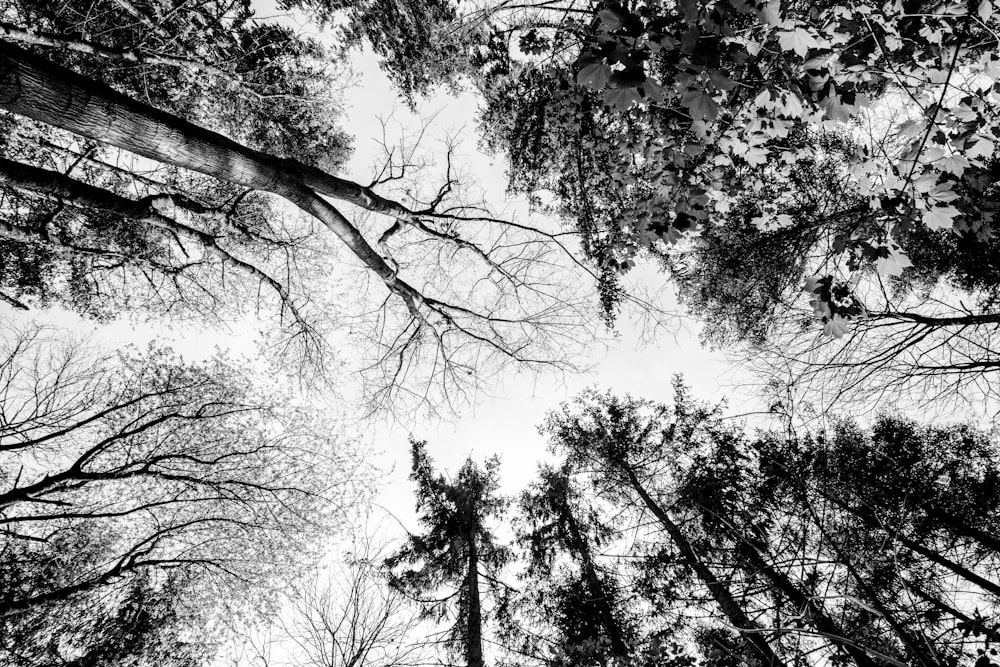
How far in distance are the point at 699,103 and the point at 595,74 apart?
514 millimetres

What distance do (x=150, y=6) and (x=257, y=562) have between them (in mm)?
11471

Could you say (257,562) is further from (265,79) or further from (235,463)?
(265,79)

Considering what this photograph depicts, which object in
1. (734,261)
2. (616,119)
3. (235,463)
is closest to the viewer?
(616,119)

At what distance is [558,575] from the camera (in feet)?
37.4

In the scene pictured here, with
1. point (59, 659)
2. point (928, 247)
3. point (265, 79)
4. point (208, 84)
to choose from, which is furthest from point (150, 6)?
point (928, 247)

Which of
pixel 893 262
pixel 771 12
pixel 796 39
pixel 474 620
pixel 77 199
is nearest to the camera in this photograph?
pixel 771 12

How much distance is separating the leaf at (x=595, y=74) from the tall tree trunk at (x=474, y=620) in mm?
9295

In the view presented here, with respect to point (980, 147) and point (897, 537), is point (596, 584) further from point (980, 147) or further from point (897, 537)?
point (980, 147)

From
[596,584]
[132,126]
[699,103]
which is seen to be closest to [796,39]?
[699,103]

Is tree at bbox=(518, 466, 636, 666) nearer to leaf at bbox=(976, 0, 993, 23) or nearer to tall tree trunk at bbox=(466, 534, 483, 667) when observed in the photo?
tall tree trunk at bbox=(466, 534, 483, 667)

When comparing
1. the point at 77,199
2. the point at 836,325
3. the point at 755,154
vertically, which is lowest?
the point at 836,325

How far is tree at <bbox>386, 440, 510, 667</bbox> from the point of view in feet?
32.6

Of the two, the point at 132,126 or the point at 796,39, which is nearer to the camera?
the point at 796,39

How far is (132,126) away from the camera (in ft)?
9.50
